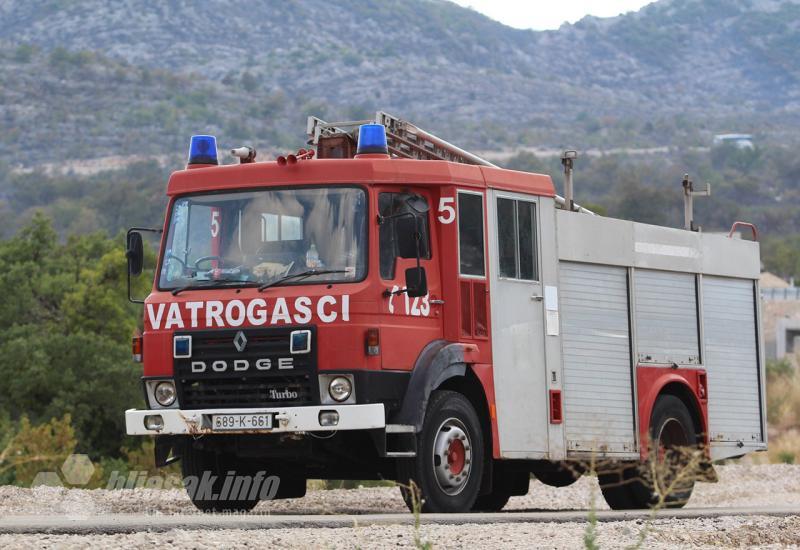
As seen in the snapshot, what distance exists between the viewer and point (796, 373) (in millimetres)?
46125

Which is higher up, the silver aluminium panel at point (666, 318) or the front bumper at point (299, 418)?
the silver aluminium panel at point (666, 318)

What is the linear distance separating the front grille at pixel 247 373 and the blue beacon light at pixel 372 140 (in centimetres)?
165

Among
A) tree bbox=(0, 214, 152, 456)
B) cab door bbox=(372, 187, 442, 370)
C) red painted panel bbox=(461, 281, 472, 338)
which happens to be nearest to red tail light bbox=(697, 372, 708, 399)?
red painted panel bbox=(461, 281, 472, 338)

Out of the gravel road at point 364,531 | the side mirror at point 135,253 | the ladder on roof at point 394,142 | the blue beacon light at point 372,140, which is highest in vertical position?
the ladder on roof at point 394,142

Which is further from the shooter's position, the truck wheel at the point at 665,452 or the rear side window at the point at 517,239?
the truck wheel at the point at 665,452

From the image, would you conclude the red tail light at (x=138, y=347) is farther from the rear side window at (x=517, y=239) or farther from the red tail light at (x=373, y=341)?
the rear side window at (x=517, y=239)

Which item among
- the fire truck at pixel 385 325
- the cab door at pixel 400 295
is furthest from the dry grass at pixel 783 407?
the cab door at pixel 400 295

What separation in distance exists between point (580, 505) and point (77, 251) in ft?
126

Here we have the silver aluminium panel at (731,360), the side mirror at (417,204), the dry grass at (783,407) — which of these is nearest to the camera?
the side mirror at (417,204)

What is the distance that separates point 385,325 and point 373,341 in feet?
0.61

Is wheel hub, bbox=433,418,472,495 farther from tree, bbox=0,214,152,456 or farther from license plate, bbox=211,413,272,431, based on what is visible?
tree, bbox=0,214,152,456

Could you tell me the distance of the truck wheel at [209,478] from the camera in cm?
1344

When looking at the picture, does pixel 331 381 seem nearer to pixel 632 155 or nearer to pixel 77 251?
pixel 77 251

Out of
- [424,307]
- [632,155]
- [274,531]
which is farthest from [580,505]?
[632,155]
